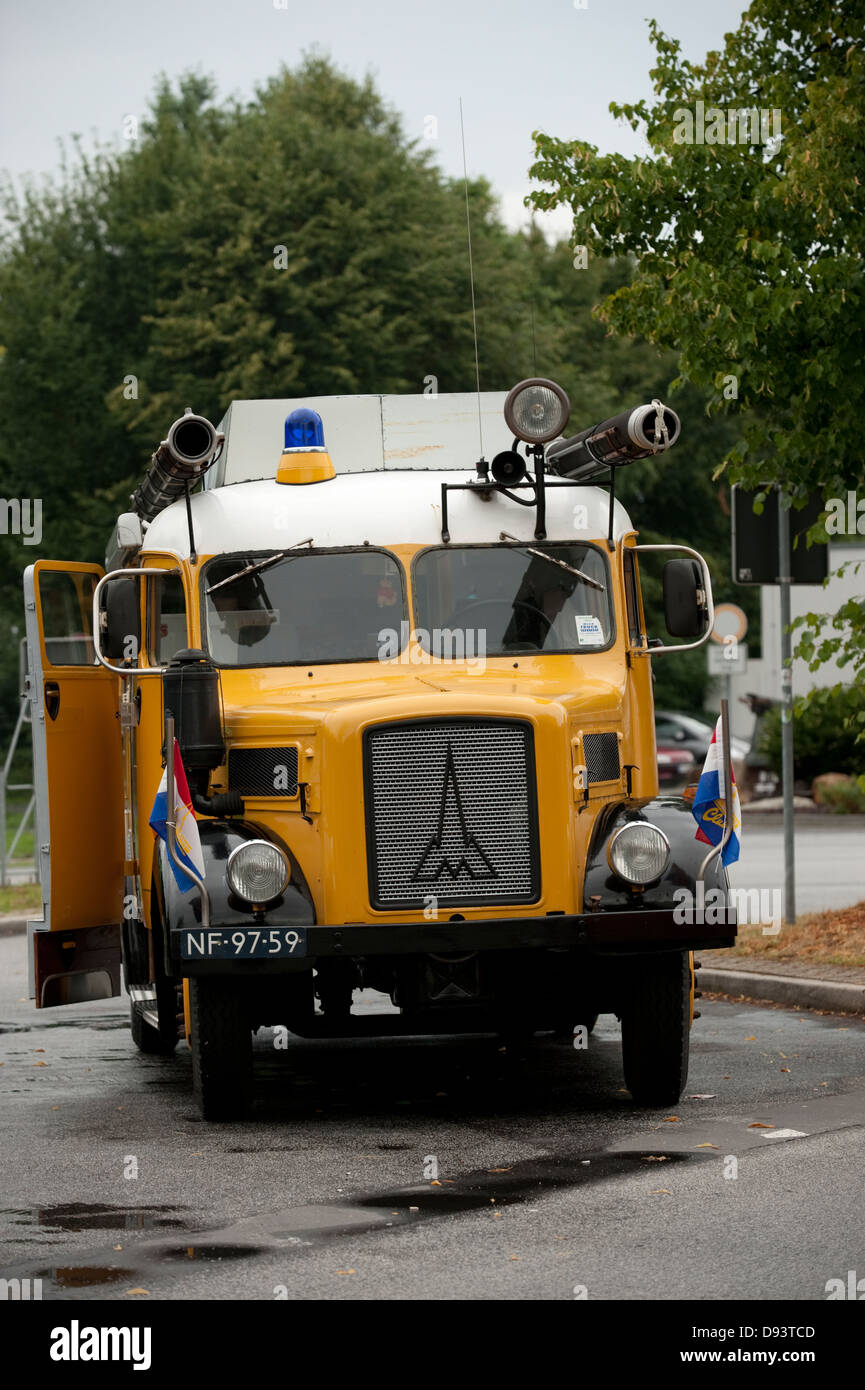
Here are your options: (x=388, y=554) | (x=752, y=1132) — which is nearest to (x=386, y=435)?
(x=388, y=554)

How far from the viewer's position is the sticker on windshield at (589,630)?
9.69 m

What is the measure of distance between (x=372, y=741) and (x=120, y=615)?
1.65m

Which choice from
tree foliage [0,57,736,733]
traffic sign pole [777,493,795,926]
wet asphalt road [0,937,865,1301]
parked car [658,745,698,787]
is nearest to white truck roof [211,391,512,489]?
wet asphalt road [0,937,865,1301]

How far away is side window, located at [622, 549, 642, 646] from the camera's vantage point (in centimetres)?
988

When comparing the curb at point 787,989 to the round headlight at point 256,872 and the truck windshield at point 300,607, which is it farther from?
the round headlight at point 256,872

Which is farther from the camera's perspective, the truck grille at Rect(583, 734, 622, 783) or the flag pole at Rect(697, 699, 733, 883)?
the truck grille at Rect(583, 734, 622, 783)

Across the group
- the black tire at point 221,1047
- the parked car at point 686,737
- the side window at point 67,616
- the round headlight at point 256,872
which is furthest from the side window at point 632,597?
the parked car at point 686,737

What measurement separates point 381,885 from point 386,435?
2903 mm

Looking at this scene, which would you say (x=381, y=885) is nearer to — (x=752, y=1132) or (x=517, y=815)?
(x=517, y=815)

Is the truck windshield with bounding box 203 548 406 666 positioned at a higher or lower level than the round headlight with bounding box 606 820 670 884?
higher

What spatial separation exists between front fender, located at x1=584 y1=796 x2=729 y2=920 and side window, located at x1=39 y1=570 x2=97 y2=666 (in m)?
3.26

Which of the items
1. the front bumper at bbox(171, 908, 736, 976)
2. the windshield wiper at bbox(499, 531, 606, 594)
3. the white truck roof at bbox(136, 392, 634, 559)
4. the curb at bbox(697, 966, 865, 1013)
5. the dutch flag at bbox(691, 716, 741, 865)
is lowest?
the curb at bbox(697, 966, 865, 1013)

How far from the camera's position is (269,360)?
37938 millimetres

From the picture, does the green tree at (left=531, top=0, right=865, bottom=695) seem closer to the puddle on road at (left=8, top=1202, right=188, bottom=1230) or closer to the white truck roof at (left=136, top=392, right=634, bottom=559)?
the white truck roof at (left=136, top=392, right=634, bottom=559)
